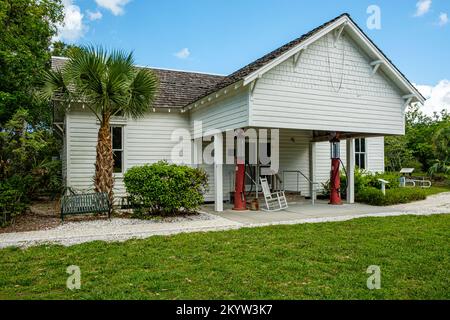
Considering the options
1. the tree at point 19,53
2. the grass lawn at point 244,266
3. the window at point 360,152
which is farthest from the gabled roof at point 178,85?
the window at point 360,152

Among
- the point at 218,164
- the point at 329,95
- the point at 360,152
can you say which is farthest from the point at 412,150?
the point at 218,164

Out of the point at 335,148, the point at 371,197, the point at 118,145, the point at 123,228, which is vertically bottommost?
the point at 123,228

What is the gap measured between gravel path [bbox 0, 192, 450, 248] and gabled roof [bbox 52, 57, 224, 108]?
18.0ft

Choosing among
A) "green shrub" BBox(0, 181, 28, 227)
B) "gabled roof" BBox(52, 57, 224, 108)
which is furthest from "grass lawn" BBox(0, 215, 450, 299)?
"gabled roof" BBox(52, 57, 224, 108)

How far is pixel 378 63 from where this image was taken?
11781 mm

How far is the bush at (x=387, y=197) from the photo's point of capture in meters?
13.3

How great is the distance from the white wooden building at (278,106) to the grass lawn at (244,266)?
4304mm

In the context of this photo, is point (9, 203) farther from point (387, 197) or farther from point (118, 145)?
point (387, 197)

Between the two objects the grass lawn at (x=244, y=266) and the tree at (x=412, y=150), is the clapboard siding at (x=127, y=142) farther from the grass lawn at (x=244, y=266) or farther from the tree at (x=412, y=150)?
the tree at (x=412, y=150)

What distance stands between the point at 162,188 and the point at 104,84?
3406 mm

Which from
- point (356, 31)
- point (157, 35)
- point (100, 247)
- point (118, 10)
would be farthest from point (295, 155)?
point (118, 10)

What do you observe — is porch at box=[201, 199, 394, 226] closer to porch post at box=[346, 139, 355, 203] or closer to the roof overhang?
porch post at box=[346, 139, 355, 203]

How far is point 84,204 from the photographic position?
9.91 meters
